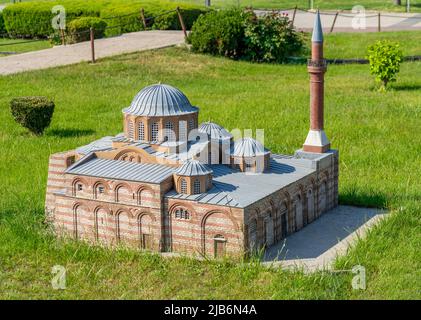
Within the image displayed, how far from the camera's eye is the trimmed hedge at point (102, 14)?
1839 inches

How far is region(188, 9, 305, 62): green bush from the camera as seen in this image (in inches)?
1626

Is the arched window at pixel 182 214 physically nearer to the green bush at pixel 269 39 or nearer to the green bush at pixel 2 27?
the green bush at pixel 269 39

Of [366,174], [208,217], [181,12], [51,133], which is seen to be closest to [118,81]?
[51,133]

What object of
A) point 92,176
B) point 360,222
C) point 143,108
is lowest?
point 360,222

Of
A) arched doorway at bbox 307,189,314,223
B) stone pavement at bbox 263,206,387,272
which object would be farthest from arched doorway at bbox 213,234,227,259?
arched doorway at bbox 307,189,314,223

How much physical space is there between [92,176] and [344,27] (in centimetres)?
3444

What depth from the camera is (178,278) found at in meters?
17.0

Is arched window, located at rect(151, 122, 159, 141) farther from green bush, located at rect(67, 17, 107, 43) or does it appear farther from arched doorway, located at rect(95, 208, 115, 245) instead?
green bush, located at rect(67, 17, 107, 43)

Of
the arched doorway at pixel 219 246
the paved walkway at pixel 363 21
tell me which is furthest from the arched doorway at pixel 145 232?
the paved walkway at pixel 363 21

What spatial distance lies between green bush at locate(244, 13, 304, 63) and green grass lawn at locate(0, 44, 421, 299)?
921mm

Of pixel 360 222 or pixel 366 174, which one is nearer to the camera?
pixel 360 222

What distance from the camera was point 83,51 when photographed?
1626 inches

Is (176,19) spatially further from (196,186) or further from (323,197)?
(196,186)

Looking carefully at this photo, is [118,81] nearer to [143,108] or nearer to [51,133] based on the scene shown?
[51,133]
